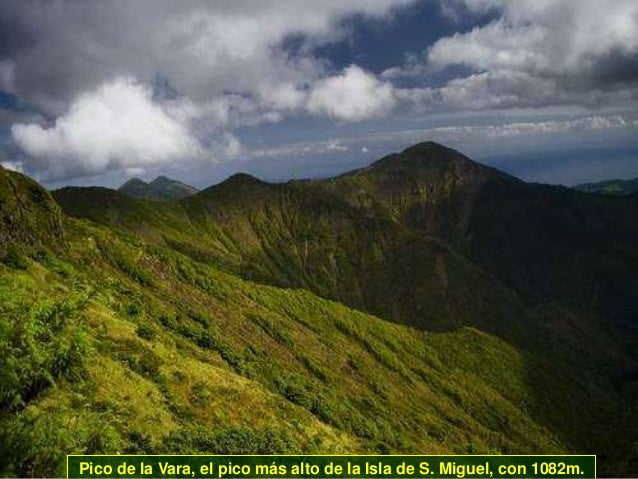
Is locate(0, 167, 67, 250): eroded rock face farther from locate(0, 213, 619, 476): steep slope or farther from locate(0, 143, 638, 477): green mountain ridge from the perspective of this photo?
locate(0, 213, 619, 476): steep slope

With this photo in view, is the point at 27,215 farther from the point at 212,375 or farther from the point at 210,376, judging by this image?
the point at 210,376

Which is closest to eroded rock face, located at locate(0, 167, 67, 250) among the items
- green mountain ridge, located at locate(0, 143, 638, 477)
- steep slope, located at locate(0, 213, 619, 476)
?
green mountain ridge, located at locate(0, 143, 638, 477)

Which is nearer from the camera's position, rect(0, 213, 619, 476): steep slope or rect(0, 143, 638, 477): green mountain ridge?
rect(0, 213, 619, 476): steep slope

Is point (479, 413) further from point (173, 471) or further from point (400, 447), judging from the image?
point (173, 471)

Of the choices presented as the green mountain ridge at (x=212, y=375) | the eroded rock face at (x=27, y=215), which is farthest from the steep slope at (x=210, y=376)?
the eroded rock face at (x=27, y=215)

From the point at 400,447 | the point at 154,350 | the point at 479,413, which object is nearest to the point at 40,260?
the point at 154,350

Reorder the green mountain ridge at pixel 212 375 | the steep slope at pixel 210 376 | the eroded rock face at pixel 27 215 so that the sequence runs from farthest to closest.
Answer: the eroded rock face at pixel 27 215 < the green mountain ridge at pixel 212 375 < the steep slope at pixel 210 376

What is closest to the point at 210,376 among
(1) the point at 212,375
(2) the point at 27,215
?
(1) the point at 212,375

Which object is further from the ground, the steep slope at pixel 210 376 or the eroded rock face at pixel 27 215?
the eroded rock face at pixel 27 215

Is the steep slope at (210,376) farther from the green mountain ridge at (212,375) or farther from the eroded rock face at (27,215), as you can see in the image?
the eroded rock face at (27,215)
